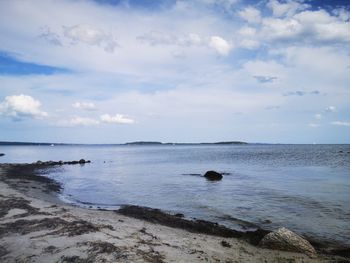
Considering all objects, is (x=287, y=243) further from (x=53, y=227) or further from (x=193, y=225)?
(x=53, y=227)

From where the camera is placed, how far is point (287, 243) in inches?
496

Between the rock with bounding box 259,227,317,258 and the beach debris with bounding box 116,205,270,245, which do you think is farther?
the beach debris with bounding box 116,205,270,245

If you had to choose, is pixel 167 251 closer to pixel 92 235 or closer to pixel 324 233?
pixel 92 235

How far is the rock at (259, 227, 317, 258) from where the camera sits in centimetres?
1234

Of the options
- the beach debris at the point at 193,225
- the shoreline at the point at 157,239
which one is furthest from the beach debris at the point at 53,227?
the beach debris at the point at 193,225

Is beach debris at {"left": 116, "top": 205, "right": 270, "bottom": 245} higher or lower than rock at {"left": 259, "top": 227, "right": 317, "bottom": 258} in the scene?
lower

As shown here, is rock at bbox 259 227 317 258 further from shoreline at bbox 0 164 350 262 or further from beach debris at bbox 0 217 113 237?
beach debris at bbox 0 217 113 237

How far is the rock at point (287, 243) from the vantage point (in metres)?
12.3

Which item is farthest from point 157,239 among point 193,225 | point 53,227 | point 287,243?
point 287,243

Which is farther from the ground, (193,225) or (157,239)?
(157,239)

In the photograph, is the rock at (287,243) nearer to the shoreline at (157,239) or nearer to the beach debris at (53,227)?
the shoreline at (157,239)

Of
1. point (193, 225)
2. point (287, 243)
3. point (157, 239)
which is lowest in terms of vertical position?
point (193, 225)

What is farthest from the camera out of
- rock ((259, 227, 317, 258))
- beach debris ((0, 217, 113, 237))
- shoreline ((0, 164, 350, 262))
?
beach debris ((0, 217, 113, 237))

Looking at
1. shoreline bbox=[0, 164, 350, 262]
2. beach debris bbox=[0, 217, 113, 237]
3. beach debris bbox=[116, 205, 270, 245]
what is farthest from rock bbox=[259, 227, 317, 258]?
beach debris bbox=[0, 217, 113, 237]
